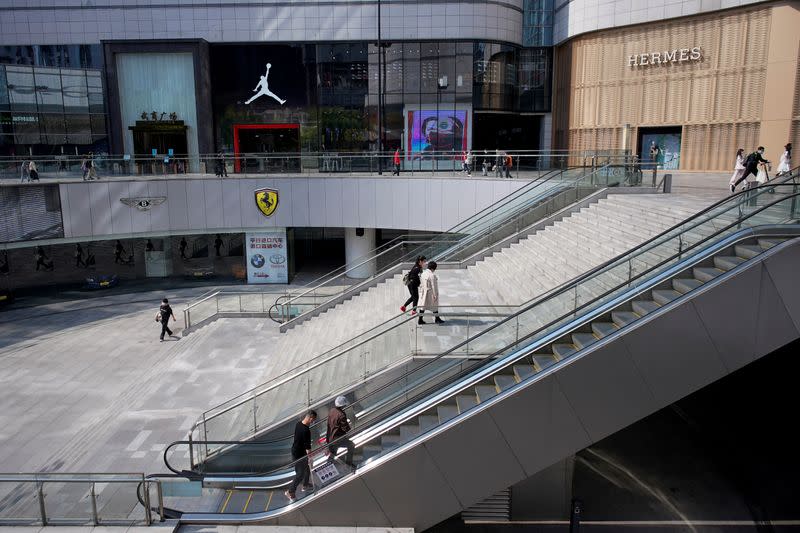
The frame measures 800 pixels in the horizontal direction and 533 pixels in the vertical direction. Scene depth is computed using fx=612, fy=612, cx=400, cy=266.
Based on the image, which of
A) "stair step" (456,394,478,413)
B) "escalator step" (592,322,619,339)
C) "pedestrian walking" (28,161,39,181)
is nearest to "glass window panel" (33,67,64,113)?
"pedestrian walking" (28,161,39,181)

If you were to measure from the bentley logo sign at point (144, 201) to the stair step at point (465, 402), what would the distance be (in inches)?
775

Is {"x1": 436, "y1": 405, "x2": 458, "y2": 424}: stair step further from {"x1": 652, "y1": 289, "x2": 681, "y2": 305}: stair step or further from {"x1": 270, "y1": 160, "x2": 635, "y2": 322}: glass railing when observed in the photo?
{"x1": 270, "y1": 160, "x2": 635, "y2": 322}: glass railing

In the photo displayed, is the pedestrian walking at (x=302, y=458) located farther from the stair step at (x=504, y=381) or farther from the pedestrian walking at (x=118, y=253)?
the pedestrian walking at (x=118, y=253)

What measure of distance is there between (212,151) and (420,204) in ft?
47.4

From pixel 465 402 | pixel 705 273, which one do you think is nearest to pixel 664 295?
pixel 705 273

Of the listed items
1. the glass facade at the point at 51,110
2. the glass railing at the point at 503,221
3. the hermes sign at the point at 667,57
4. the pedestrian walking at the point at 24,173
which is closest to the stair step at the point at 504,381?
the glass railing at the point at 503,221

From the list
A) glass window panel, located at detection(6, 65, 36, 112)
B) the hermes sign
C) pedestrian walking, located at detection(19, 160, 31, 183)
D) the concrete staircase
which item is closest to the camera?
the concrete staircase

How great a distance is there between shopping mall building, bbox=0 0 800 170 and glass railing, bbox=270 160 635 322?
13.0m

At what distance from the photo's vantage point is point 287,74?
107ft

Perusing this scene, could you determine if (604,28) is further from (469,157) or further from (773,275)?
(773,275)

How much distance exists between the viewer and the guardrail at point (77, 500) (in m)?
8.36

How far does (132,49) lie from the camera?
31.6 metres

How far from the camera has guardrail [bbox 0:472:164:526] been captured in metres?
8.36

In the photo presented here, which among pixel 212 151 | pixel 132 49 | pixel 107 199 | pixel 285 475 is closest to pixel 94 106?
pixel 132 49
